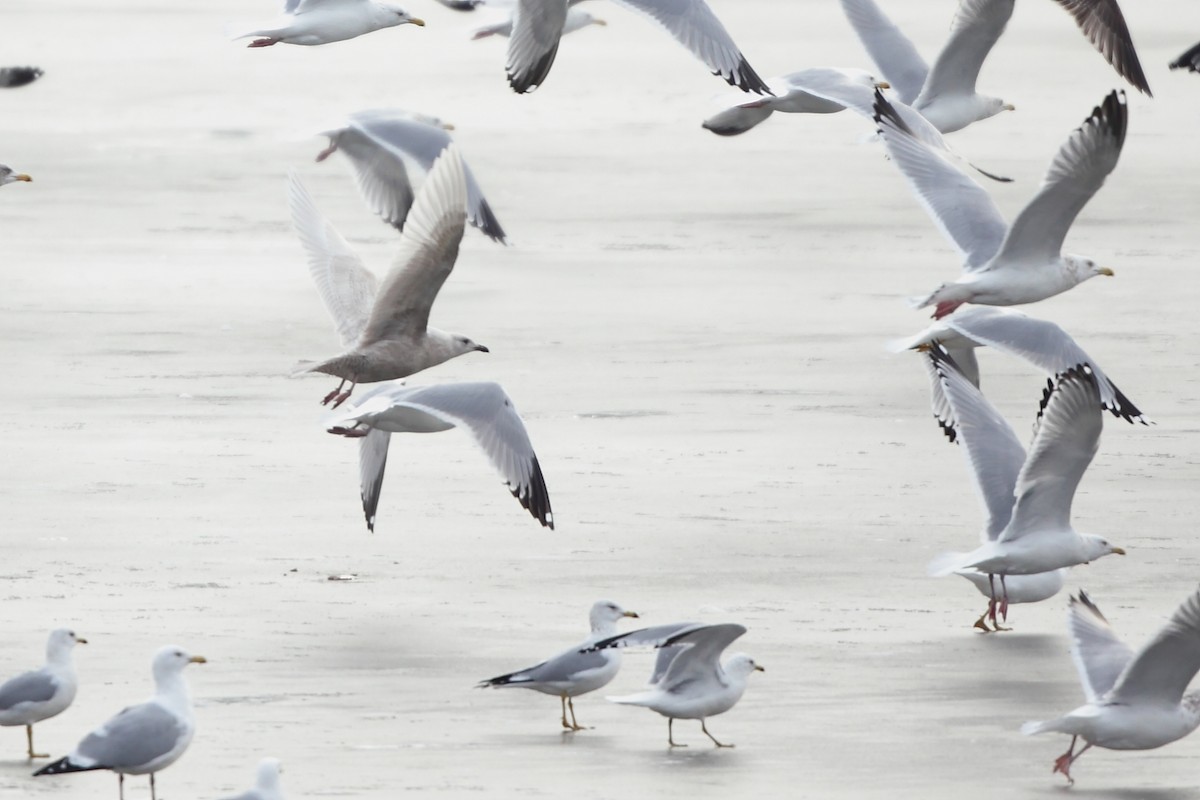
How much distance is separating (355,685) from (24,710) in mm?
1124

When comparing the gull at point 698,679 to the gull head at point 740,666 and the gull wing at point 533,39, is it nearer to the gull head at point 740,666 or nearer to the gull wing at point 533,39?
the gull head at point 740,666

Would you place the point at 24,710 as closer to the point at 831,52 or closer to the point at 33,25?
the point at 831,52

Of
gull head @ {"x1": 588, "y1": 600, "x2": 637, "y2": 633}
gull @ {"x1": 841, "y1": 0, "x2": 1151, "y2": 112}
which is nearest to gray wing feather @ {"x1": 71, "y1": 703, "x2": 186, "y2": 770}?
gull head @ {"x1": 588, "y1": 600, "x2": 637, "y2": 633}

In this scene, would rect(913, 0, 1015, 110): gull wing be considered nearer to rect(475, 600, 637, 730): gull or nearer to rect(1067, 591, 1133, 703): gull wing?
rect(1067, 591, 1133, 703): gull wing

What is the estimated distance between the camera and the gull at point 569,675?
22.9 feet

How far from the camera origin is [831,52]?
977 inches

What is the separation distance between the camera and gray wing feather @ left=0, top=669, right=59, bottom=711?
6574mm

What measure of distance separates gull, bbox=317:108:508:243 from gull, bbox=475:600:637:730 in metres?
4.06

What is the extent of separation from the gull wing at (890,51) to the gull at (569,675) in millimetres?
6056

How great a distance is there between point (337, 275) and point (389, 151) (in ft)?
4.25

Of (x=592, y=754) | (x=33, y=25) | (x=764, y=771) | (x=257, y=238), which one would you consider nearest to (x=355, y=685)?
(x=592, y=754)

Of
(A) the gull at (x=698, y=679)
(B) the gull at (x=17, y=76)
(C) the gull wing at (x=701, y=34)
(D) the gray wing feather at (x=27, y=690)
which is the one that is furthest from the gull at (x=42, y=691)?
(B) the gull at (x=17, y=76)

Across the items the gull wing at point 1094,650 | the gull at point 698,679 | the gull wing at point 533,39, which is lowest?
the gull at point 698,679

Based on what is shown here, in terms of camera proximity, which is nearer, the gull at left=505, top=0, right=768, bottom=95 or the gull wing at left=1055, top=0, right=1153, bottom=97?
the gull at left=505, top=0, right=768, bottom=95
